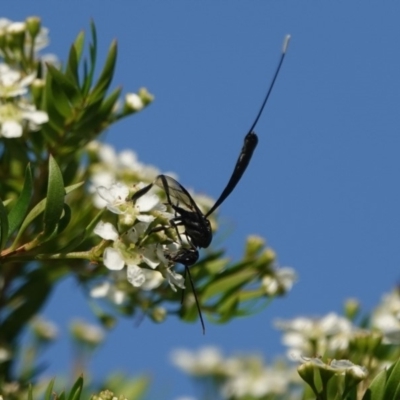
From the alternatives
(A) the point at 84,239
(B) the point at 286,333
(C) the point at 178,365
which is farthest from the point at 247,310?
(C) the point at 178,365

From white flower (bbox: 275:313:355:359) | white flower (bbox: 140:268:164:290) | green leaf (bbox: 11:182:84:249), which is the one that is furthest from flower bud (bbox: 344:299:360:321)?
green leaf (bbox: 11:182:84:249)

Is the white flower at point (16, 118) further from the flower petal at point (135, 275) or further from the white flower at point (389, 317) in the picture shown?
the white flower at point (389, 317)

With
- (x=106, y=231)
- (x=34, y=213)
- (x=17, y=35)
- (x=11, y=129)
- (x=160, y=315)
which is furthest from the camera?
(x=17, y=35)

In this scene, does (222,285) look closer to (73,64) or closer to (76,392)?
(73,64)

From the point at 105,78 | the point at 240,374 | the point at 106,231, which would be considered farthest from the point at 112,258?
the point at 240,374

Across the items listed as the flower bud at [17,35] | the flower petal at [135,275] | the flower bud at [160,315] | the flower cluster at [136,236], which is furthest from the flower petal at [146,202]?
the flower bud at [17,35]

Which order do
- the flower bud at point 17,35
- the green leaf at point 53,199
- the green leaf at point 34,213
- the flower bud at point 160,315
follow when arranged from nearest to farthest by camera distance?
the green leaf at point 53,199
the green leaf at point 34,213
the flower bud at point 160,315
the flower bud at point 17,35

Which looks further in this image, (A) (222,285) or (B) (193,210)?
(A) (222,285)
